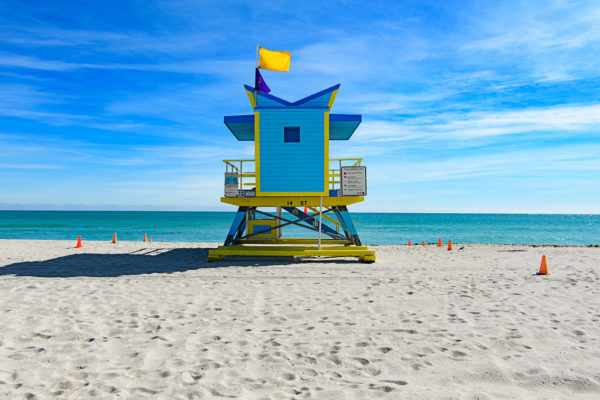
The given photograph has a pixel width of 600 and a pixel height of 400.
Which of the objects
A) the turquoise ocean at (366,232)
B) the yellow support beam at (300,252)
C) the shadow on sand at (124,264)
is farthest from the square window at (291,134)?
the turquoise ocean at (366,232)

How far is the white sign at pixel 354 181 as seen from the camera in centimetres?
1272

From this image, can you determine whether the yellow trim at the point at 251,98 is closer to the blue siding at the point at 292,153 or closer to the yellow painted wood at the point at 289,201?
the blue siding at the point at 292,153

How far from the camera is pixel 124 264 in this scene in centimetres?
1185

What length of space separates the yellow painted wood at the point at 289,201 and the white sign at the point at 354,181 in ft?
1.09

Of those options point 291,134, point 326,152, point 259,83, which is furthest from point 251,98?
point 326,152

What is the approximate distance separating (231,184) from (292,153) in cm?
244

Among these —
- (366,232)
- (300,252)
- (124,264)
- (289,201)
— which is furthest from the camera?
(366,232)

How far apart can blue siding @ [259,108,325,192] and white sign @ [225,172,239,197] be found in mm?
933

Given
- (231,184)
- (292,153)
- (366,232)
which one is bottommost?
(366,232)

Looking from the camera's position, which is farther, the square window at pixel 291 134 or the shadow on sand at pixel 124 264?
the square window at pixel 291 134

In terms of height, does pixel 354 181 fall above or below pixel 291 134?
below

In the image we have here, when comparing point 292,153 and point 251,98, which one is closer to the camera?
point 292,153

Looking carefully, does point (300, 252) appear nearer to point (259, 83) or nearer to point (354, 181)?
point (354, 181)

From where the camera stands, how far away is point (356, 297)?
7.32m
